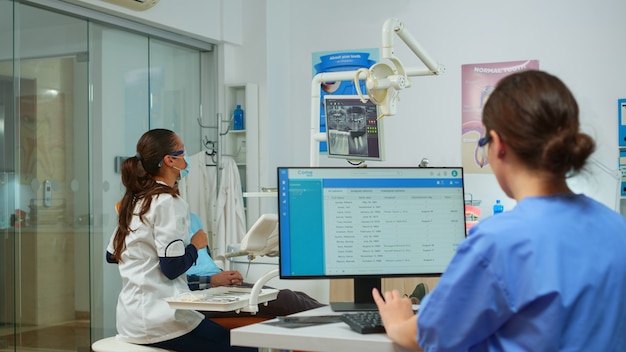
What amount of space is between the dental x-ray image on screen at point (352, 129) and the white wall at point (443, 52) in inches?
84.5

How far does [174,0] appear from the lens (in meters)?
5.16

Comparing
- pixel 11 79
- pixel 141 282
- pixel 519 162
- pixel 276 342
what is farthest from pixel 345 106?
pixel 11 79

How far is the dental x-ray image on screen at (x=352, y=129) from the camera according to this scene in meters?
2.87

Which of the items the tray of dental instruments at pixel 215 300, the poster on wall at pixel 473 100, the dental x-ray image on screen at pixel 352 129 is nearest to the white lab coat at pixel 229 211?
the poster on wall at pixel 473 100

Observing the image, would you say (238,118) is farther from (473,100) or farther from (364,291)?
(364,291)

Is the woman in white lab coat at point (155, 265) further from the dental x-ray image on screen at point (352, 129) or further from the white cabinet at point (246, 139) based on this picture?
the white cabinet at point (246, 139)

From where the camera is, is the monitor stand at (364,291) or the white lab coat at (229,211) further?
the white lab coat at (229,211)

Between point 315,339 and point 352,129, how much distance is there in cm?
127

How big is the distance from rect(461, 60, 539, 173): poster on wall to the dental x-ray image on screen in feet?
7.73

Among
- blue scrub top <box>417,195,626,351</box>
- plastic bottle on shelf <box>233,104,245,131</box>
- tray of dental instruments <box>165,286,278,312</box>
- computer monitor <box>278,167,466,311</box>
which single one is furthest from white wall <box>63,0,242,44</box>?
blue scrub top <box>417,195,626,351</box>

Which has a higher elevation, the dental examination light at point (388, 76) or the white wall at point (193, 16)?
the white wall at point (193, 16)

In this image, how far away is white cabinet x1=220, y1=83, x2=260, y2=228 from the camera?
18.2ft

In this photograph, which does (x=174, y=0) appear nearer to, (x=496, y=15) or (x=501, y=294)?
(x=496, y=15)

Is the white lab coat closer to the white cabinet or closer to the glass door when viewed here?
the white cabinet
